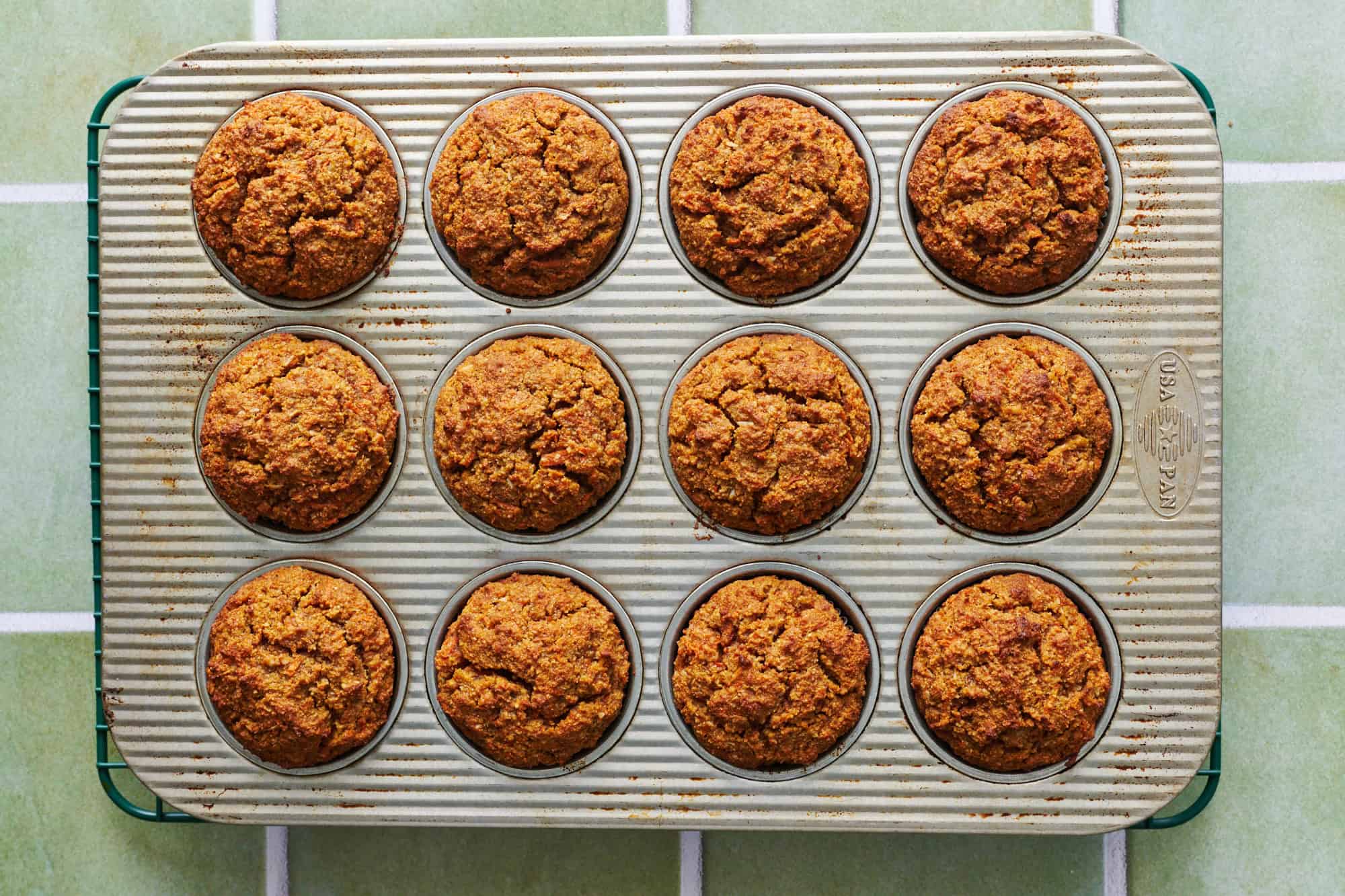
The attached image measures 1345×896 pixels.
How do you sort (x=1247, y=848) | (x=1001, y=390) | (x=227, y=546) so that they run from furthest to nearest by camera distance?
(x=1247, y=848), (x=227, y=546), (x=1001, y=390)

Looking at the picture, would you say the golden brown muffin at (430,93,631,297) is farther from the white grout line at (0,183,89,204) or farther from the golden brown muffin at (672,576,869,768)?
the white grout line at (0,183,89,204)

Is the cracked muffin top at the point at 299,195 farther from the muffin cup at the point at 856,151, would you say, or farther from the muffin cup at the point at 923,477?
the muffin cup at the point at 923,477

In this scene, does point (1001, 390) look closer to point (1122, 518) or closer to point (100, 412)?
point (1122, 518)

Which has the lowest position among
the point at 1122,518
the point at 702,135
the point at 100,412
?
the point at 1122,518

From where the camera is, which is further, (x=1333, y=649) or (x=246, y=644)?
(x=1333, y=649)

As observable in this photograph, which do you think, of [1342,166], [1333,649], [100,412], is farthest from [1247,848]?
[100,412]

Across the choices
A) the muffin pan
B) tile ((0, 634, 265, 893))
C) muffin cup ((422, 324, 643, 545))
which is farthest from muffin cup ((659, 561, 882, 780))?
tile ((0, 634, 265, 893))

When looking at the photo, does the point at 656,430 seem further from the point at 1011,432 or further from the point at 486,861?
the point at 486,861
